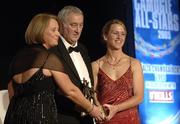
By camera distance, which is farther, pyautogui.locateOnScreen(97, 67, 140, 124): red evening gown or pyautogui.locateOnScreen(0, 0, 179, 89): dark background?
pyautogui.locateOnScreen(0, 0, 179, 89): dark background

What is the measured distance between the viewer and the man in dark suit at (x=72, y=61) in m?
2.38

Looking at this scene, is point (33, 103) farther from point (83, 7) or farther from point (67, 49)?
point (83, 7)

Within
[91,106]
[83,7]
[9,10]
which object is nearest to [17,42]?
[9,10]

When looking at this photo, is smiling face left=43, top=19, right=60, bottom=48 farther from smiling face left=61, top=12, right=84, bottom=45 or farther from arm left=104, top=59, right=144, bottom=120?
arm left=104, top=59, right=144, bottom=120

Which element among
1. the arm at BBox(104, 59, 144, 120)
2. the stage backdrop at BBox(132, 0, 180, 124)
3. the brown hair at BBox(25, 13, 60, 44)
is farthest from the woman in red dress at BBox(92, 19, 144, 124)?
the stage backdrop at BBox(132, 0, 180, 124)

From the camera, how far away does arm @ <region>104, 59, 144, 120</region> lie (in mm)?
2623

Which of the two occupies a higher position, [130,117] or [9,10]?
[9,10]

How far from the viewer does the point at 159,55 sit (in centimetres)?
427

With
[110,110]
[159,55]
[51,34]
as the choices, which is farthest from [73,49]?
[159,55]

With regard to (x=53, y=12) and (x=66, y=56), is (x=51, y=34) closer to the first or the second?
(x=66, y=56)

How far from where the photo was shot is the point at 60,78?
2.19m

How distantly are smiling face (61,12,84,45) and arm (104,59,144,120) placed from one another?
1.38ft

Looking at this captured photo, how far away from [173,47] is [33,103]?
2445 millimetres

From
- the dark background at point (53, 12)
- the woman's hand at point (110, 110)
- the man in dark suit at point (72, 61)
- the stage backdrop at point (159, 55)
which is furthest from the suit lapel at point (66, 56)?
the stage backdrop at point (159, 55)
